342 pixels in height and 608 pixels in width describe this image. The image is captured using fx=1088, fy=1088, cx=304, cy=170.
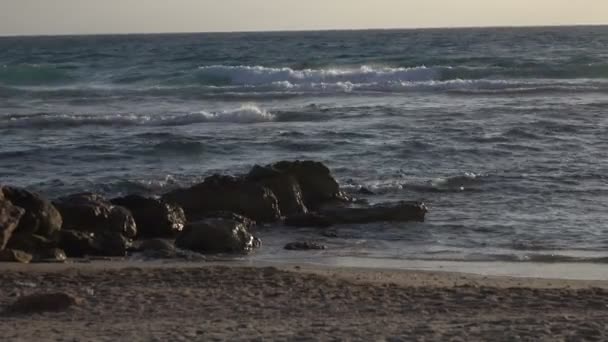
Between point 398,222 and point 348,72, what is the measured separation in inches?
1196

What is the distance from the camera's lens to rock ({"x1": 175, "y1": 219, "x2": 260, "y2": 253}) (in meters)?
10.8

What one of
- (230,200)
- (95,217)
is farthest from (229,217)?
(95,217)

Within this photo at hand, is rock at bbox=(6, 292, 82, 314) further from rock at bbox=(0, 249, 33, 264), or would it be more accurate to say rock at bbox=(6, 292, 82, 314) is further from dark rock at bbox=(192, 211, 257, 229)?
dark rock at bbox=(192, 211, 257, 229)

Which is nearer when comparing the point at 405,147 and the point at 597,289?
the point at 597,289

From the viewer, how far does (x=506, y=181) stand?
15.3m

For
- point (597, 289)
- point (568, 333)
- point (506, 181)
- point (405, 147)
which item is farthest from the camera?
point (405, 147)

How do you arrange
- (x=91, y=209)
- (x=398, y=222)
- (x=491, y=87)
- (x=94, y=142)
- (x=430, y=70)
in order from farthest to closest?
(x=430, y=70) < (x=491, y=87) < (x=94, y=142) < (x=398, y=222) < (x=91, y=209)

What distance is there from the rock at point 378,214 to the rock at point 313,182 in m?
0.65

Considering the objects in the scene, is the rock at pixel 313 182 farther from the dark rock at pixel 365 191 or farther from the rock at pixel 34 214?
the rock at pixel 34 214

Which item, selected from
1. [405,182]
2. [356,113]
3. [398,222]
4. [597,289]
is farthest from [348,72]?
[597,289]

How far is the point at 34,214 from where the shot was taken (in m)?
10.4

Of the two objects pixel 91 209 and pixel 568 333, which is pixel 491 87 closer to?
pixel 91 209

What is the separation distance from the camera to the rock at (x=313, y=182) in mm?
13453

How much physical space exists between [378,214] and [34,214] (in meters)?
4.15
